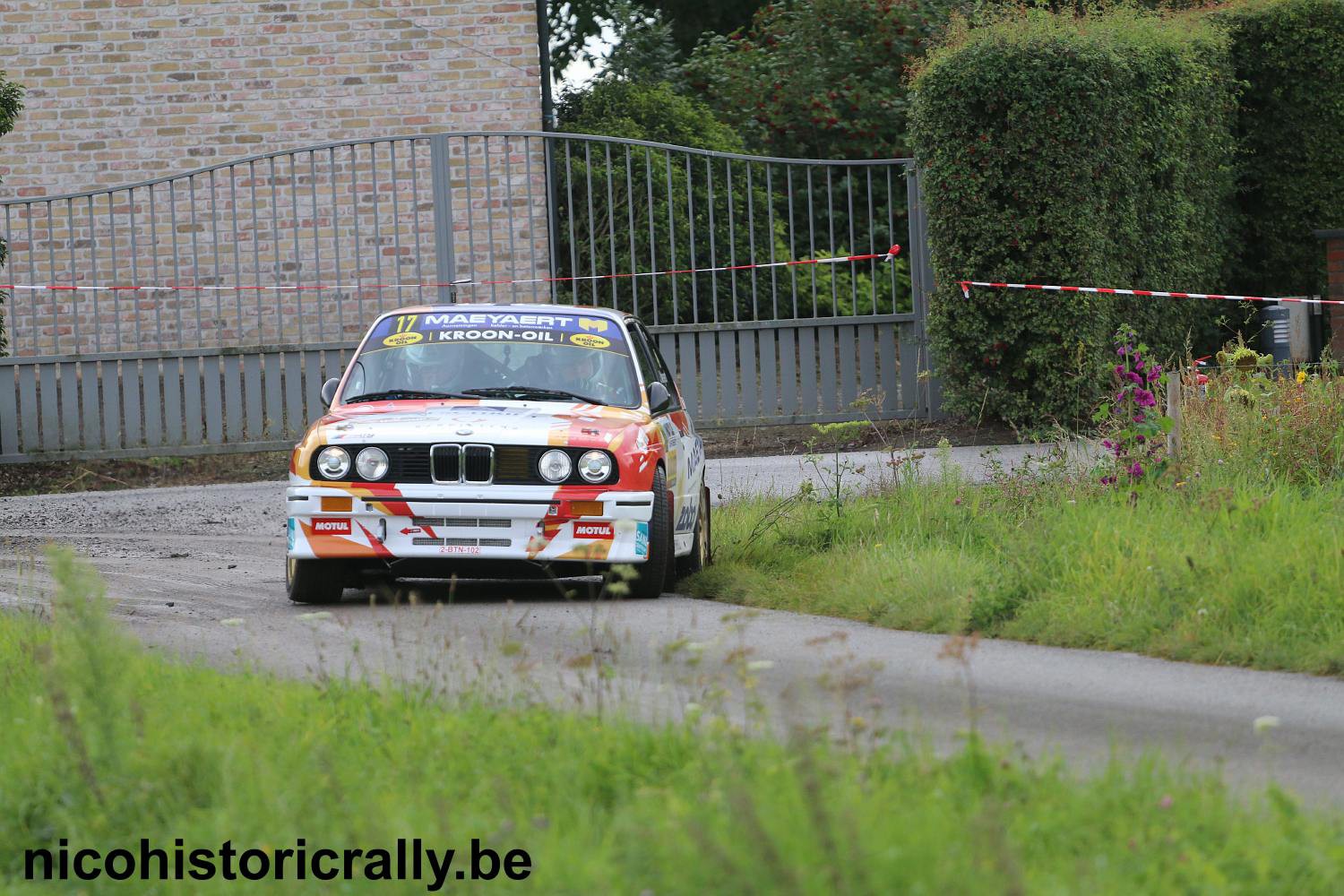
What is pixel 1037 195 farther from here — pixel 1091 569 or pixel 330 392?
pixel 1091 569

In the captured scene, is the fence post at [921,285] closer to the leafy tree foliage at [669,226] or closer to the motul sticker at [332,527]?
the leafy tree foliage at [669,226]

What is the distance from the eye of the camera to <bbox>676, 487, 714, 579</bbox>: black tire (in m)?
9.70

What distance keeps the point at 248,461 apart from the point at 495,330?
8391mm

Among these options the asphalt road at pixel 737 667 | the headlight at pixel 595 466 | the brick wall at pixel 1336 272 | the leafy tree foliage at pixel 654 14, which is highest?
the leafy tree foliage at pixel 654 14

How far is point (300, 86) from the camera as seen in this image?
63.6 feet

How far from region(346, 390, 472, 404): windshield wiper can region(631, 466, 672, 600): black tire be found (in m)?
1.36

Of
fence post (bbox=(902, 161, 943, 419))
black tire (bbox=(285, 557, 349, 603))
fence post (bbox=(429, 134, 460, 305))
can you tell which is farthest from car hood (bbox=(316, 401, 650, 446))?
fence post (bbox=(902, 161, 943, 419))

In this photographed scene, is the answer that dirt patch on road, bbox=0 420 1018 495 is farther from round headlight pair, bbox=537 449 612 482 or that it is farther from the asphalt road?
round headlight pair, bbox=537 449 612 482

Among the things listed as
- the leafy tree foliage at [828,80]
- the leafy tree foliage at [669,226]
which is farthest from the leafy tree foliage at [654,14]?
A: the leafy tree foliage at [669,226]

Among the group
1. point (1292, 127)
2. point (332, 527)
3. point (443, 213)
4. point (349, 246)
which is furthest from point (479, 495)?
point (1292, 127)

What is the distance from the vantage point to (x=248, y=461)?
17.6 meters

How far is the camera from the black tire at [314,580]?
28.8ft

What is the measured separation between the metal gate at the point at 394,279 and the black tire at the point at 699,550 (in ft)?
18.1

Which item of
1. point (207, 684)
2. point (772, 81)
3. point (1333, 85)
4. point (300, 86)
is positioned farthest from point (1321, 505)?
point (772, 81)
